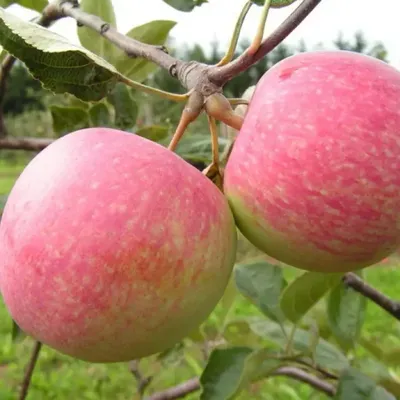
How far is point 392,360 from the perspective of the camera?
4.10ft

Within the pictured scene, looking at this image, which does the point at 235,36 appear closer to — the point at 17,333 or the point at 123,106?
the point at 123,106

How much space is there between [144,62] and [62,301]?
0.58 meters

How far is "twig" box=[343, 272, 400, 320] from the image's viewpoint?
104 centimetres

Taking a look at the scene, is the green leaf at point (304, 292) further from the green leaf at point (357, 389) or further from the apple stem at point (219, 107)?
the apple stem at point (219, 107)

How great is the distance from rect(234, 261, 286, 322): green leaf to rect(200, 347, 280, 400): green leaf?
130 millimetres

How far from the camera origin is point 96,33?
1075 millimetres

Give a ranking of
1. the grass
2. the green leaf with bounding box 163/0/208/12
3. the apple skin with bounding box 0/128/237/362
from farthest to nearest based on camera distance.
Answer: the grass
the green leaf with bounding box 163/0/208/12
the apple skin with bounding box 0/128/237/362

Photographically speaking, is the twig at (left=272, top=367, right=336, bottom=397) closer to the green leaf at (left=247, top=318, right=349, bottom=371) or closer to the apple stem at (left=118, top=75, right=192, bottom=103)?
the green leaf at (left=247, top=318, right=349, bottom=371)

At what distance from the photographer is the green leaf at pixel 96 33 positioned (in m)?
1.06

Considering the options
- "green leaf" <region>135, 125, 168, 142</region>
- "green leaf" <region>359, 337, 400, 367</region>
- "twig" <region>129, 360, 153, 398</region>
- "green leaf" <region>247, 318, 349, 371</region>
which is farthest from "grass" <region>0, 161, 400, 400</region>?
"green leaf" <region>135, 125, 168, 142</region>

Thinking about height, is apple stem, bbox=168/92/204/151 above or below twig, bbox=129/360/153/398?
above

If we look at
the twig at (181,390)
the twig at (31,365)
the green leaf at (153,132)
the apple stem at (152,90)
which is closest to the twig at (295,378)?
the twig at (181,390)

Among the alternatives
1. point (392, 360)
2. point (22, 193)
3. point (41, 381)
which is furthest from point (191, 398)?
point (22, 193)

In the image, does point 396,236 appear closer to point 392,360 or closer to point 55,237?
point 55,237
